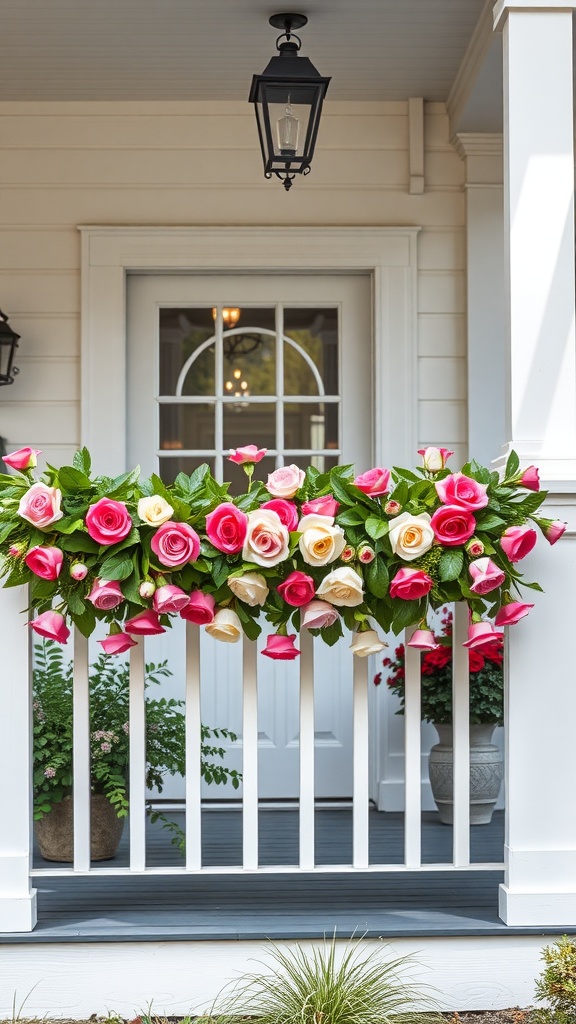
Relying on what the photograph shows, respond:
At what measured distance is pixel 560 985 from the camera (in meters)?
2.15

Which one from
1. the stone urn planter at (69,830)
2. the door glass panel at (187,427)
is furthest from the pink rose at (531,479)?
the door glass panel at (187,427)

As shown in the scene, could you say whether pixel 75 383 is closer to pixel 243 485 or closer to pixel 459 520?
pixel 243 485

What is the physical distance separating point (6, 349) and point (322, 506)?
1.92 metres

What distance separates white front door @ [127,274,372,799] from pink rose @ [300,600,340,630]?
5.49ft

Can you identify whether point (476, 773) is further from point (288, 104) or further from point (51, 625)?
point (288, 104)

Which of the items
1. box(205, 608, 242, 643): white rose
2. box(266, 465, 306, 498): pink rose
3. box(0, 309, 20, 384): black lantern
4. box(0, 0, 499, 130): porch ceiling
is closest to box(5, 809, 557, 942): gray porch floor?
box(205, 608, 242, 643): white rose

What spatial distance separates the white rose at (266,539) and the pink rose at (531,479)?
55 centimetres

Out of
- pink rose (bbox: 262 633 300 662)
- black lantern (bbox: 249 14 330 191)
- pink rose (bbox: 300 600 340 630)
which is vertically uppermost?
black lantern (bbox: 249 14 330 191)

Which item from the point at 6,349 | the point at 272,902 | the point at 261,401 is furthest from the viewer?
the point at 261,401

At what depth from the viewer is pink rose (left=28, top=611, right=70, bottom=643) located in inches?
90.7

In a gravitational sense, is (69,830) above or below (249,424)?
below

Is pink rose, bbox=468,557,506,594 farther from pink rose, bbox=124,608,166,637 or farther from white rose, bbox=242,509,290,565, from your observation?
pink rose, bbox=124,608,166,637

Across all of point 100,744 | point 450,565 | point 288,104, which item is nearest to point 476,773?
point 100,744

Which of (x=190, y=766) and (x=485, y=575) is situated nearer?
(x=485, y=575)
